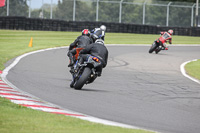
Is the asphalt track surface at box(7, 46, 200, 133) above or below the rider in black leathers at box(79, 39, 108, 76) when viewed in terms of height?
below

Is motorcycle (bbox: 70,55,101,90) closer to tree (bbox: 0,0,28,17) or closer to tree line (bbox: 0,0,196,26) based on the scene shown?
tree (bbox: 0,0,28,17)

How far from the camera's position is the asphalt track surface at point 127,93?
788 cm

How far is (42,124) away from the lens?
645cm

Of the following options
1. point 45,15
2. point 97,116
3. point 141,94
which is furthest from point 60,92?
point 45,15

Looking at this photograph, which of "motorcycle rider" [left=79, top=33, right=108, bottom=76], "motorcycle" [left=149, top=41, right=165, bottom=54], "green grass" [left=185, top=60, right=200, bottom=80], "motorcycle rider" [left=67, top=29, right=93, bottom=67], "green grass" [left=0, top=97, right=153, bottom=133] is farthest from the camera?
"motorcycle" [left=149, top=41, right=165, bottom=54]

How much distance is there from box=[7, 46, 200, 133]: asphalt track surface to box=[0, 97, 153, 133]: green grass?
2.82 ft

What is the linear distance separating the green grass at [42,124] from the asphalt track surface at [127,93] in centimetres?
86

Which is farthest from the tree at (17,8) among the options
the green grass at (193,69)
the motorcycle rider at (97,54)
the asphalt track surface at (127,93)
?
the motorcycle rider at (97,54)

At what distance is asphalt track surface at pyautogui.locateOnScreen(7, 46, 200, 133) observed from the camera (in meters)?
7.88

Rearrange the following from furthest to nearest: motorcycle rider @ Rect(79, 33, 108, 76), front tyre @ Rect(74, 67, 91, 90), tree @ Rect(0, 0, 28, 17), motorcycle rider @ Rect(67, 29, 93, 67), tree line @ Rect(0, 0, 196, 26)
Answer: tree line @ Rect(0, 0, 196, 26), tree @ Rect(0, 0, 28, 17), motorcycle rider @ Rect(67, 29, 93, 67), motorcycle rider @ Rect(79, 33, 108, 76), front tyre @ Rect(74, 67, 91, 90)

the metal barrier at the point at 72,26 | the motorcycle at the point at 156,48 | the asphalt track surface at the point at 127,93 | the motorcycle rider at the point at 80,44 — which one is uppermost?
the metal barrier at the point at 72,26

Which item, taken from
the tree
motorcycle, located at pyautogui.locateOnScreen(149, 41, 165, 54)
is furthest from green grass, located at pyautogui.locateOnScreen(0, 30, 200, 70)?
motorcycle, located at pyautogui.locateOnScreen(149, 41, 165, 54)

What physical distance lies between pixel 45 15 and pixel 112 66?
935 inches

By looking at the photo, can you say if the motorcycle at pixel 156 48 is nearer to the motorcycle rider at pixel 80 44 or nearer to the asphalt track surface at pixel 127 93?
the asphalt track surface at pixel 127 93
